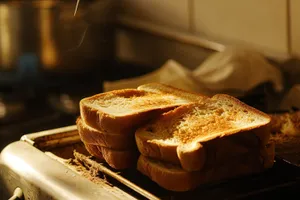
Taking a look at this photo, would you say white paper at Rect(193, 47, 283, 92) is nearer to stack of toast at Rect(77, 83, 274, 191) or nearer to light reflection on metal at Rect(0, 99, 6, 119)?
stack of toast at Rect(77, 83, 274, 191)

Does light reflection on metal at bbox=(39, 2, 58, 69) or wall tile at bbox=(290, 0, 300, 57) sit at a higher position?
wall tile at bbox=(290, 0, 300, 57)

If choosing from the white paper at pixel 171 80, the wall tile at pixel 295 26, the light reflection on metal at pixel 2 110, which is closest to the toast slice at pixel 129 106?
the white paper at pixel 171 80

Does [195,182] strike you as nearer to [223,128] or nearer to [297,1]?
[223,128]

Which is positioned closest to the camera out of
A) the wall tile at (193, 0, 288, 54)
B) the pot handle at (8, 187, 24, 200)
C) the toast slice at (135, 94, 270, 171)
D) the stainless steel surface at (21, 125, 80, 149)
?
the toast slice at (135, 94, 270, 171)

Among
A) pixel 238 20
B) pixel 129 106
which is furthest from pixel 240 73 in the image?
pixel 129 106

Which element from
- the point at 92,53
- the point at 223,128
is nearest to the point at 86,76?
the point at 92,53

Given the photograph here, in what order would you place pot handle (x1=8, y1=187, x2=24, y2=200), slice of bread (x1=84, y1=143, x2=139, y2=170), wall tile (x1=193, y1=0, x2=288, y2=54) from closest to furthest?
slice of bread (x1=84, y1=143, x2=139, y2=170) < pot handle (x1=8, y1=187, x2=24, y2=200) < wall tile (x1=193, y1=0, x2=288, y2=54)

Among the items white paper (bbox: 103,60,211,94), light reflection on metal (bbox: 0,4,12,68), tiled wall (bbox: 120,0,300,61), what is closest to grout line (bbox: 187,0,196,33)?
tiled wall (bbox: 120,0,300,61)
